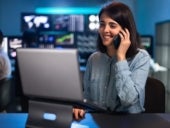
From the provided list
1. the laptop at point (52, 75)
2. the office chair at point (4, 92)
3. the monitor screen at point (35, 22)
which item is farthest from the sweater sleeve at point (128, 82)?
the monitor screen at point (35, 22)

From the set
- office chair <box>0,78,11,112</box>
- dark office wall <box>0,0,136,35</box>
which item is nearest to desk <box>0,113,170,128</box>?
office chair <box>0,78,11,112</box>

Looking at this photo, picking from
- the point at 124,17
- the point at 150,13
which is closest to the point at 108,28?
the point at 124,17

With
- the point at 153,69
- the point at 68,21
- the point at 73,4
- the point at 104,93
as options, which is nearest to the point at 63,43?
the point at 68,21

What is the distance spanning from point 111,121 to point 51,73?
406 mm

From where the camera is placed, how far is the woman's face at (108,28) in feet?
5.45

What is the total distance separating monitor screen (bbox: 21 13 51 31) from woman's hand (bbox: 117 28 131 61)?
4.59 meters

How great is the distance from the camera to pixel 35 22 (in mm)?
6164

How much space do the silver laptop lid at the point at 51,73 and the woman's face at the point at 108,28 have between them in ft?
1.47

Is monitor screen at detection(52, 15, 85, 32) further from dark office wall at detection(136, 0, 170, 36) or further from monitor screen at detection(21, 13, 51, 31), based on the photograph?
dark office wall at detection(136, 0, 170, 36)

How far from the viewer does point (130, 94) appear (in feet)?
5.12

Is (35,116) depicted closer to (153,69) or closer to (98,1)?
(153,69)

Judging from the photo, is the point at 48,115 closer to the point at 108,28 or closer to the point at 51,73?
the point at 51,73

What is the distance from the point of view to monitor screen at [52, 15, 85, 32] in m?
6.33

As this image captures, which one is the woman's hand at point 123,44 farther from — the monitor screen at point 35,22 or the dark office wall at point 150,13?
the monitor screen at point 35,22
